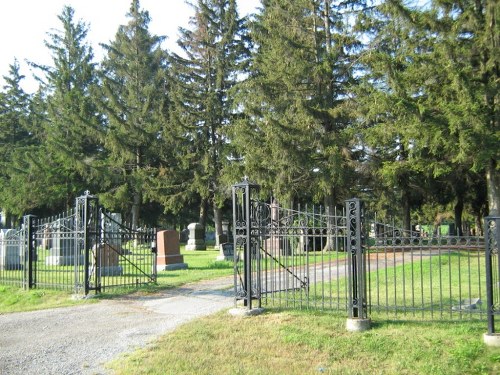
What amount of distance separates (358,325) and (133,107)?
118 feet

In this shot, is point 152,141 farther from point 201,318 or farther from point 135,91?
point 201,318

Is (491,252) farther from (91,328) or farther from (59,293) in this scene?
(59,293)

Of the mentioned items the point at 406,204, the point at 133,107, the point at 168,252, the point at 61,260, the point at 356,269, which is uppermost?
the point at 133,107

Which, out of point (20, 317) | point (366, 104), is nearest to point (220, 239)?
point (366, 104)

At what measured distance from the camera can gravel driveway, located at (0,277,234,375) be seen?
7.31 m

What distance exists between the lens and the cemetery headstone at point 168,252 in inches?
726

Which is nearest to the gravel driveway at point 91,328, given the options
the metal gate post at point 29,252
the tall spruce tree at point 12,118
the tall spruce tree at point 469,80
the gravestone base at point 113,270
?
the metal gate post at point 29,252

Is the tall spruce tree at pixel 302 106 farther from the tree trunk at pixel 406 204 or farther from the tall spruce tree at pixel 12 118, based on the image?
the tall spruce tree at pixel 12 118

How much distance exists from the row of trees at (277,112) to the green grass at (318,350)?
13867mm

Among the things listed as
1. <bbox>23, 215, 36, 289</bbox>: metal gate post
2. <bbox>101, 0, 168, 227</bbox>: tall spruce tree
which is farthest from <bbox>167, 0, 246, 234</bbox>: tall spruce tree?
<bbox>23, 215, 36, 289</bbox>: metal gate post

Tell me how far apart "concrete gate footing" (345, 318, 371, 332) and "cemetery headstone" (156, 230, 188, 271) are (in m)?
11.4

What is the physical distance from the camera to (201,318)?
9312 millimetres

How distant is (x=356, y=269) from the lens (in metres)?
7.92

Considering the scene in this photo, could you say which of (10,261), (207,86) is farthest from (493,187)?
(207,86)
